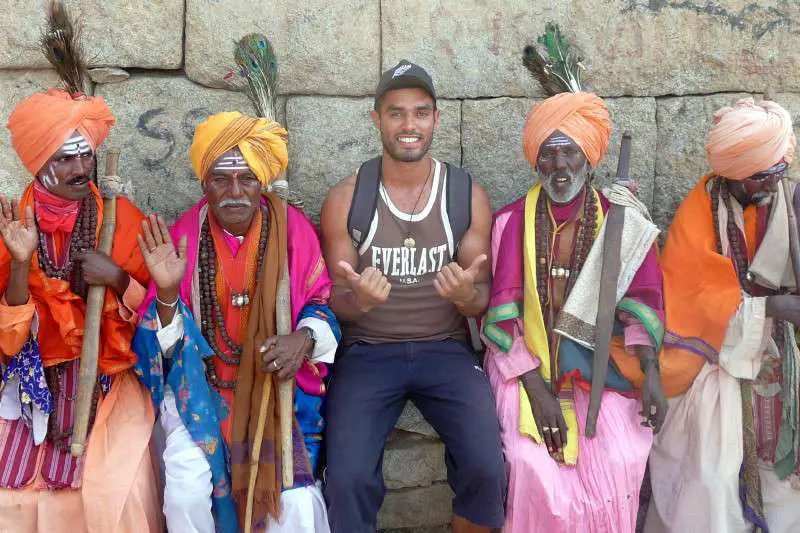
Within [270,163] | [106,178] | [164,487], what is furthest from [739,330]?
[106,178]

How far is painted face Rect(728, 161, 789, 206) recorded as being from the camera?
373 centimetres

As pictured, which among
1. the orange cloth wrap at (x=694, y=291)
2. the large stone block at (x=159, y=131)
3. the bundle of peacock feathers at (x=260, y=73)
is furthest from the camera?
the large stone block at (x=159, y=131)

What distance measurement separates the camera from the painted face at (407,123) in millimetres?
3764

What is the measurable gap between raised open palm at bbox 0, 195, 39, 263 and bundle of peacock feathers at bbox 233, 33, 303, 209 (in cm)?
110

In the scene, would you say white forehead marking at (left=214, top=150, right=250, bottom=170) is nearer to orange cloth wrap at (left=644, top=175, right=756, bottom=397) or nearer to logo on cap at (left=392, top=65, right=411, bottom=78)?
logo on cap at (left=392, top=65, right=411, bottom=78)

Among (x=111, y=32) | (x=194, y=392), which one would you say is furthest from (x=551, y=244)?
(x=111, y=32)

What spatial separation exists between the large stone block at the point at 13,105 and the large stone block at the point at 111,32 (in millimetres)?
57

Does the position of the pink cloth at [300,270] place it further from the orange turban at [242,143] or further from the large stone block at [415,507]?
the large stone block at [415,507]

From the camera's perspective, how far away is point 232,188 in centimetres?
353

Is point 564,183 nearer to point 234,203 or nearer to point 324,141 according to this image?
point 324,141

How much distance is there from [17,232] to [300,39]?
6.18 ft

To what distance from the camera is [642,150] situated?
4.64 m

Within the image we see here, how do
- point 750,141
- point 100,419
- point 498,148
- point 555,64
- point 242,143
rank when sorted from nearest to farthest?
point 100,419, point 242,143, point 750,141, point 555,64, point 498,148

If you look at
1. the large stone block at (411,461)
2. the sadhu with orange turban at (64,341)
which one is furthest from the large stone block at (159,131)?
the large stone block at (411,461)
